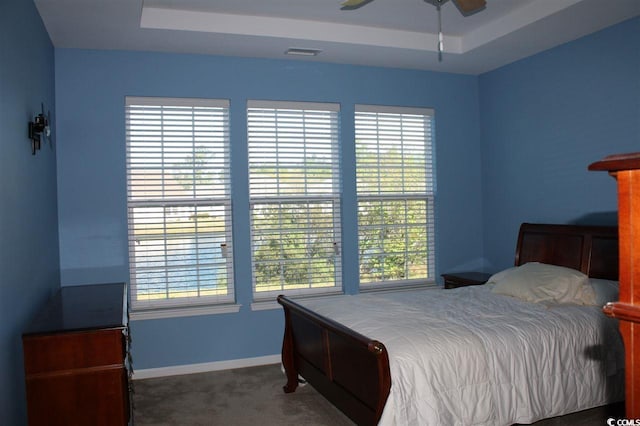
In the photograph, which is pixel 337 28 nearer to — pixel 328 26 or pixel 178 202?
pixel 328 26

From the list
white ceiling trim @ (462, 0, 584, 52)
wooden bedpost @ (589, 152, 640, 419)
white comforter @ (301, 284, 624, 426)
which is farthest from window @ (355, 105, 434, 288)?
wooden bedpost @ (589, 152, 640, 419)

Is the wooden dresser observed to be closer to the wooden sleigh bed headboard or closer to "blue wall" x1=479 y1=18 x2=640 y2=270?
the wooden sleigh bed headboard

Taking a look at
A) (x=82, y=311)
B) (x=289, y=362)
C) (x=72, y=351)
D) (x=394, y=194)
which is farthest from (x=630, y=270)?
(x=394, y=194)

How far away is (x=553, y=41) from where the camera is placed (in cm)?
454

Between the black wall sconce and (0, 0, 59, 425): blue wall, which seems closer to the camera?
(0, 0, 59, 425): blue wall

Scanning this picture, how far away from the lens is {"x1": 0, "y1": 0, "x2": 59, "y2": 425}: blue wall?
246 centimetres

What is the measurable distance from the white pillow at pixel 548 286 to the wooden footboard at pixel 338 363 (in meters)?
1.55

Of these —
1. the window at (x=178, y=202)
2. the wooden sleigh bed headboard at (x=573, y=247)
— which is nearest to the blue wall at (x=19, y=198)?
the window at (x=178, y=202)

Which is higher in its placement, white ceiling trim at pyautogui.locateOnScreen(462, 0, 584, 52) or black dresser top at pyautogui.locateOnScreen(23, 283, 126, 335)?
white ceiling trim at pyautogui.locateOnScreen(462, 0, 584, 52)

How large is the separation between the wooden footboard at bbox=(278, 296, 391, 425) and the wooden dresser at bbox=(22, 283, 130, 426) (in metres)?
1.22

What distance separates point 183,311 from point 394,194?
2.35m

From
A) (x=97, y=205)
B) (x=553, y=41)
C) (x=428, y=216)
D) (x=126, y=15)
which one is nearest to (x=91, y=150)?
(x=97, y=205)

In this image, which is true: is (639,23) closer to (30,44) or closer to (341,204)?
(341,204)

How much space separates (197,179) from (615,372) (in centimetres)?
350
